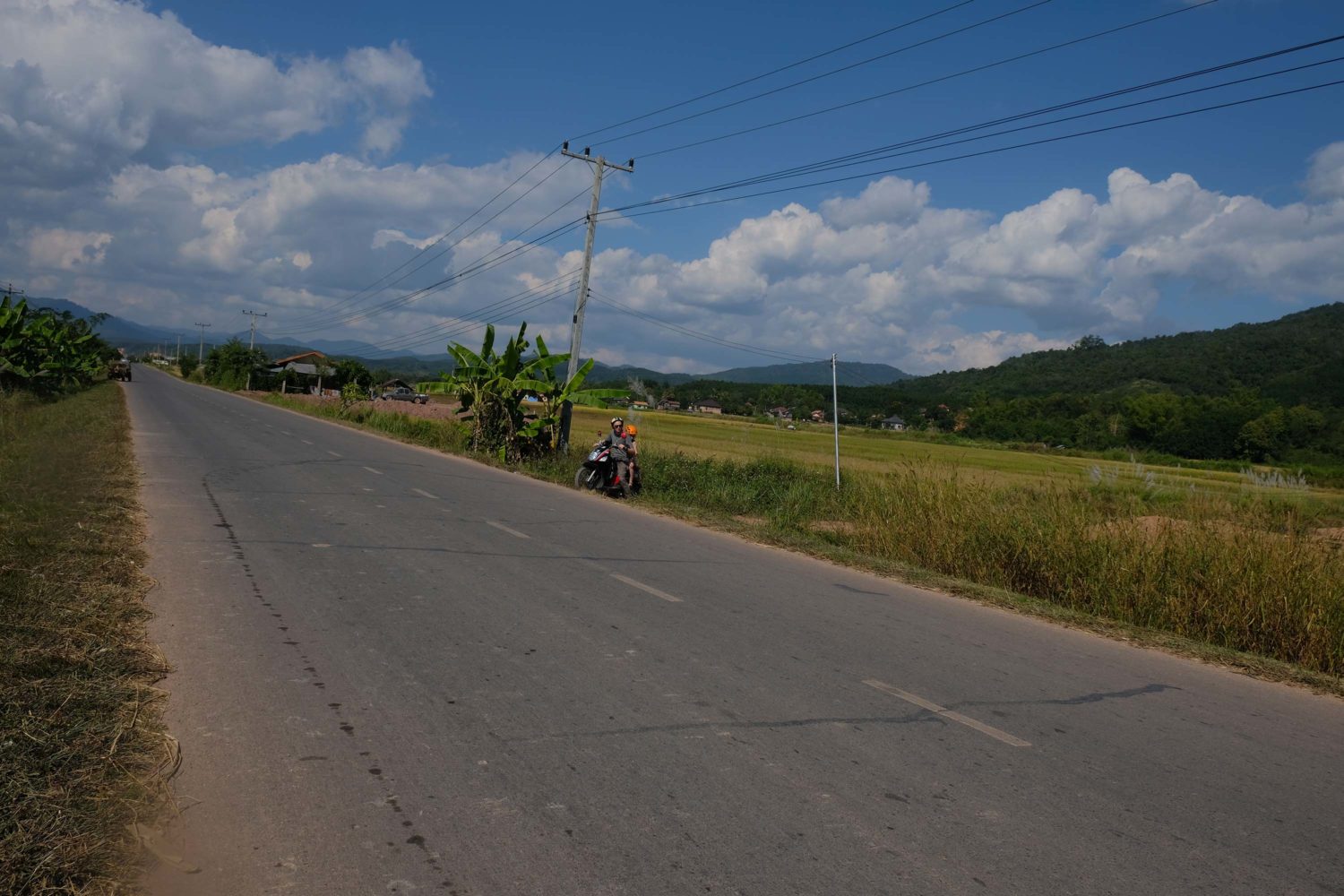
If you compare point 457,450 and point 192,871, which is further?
point 457,450

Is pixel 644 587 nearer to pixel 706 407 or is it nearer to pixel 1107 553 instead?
pixel 1107 553

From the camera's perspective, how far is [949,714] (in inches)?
218

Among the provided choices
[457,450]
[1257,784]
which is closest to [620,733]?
[1257,784]

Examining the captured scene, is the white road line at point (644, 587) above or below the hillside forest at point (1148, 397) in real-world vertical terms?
below

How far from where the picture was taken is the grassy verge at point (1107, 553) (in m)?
8.37

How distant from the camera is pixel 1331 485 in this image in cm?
3431

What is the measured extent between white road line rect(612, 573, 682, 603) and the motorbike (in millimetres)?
8942

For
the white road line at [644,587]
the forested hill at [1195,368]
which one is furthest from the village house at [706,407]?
the white road line at [644,587]

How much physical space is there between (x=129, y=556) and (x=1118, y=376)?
105 meters

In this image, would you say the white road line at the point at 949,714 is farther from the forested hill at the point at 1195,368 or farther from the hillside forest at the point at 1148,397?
the forested hill at the point at 1195,368

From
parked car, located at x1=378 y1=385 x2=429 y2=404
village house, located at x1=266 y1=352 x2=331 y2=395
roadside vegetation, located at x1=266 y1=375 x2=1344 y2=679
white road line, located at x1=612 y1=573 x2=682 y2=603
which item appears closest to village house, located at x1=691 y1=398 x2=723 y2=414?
parked car, located at x1=378 y1=385 x2=429 y2=404

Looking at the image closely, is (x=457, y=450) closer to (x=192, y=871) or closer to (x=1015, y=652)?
(x=1015, y=652)

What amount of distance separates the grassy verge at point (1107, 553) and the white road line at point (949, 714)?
336 centimetres

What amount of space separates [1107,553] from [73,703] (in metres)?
9.46
